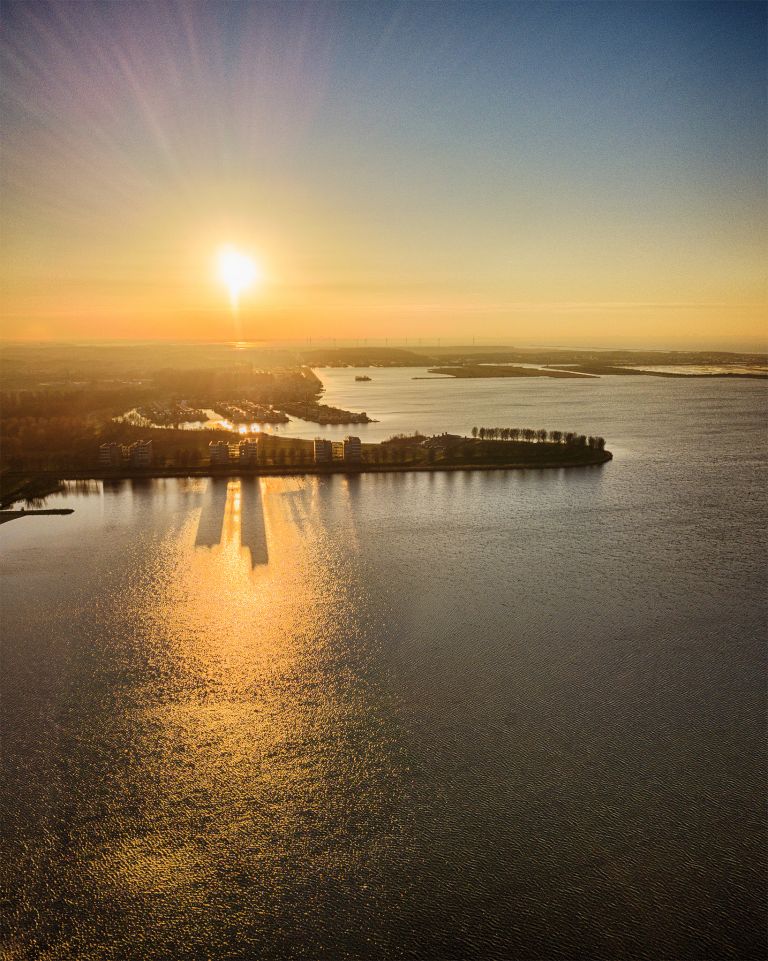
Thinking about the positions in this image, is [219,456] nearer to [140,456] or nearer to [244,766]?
[140,456]

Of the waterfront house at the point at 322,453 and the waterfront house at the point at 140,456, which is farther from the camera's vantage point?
the waterfront house at the point at 322,453

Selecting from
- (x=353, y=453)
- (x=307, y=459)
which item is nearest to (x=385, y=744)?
(x=353, y=453)

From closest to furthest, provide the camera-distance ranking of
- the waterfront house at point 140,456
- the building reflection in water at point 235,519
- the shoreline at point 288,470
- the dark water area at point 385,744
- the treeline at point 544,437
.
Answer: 1. the dark water area at point 385,744
2. the building reflection in water at point 235,519
3. the shoreline at point 288,470
4. the waterfront house at point 140,456
5. the treeline at point 544,437

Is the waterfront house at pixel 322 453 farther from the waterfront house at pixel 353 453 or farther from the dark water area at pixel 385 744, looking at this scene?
the dark water area at pixel 385 744

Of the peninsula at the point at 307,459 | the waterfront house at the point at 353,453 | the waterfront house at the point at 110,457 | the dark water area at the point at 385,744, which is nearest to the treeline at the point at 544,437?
the peninsula at the point at 307,459

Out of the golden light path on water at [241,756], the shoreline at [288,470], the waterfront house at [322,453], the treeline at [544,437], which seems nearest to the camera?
the golden light path on water at [241,756]

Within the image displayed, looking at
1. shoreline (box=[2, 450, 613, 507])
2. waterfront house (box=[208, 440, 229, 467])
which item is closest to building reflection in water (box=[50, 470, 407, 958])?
shoreline (box=[2, 450, 613, 507])

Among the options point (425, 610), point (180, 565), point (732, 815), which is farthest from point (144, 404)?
point (732, 815)
